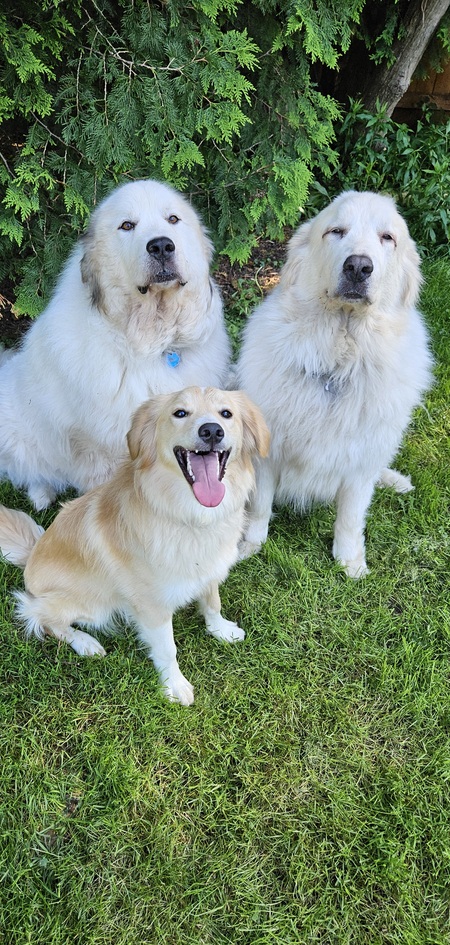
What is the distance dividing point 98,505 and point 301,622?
107 cm

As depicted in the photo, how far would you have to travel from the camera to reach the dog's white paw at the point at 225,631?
2.66m

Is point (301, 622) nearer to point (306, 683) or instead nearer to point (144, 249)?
point (306, 683)

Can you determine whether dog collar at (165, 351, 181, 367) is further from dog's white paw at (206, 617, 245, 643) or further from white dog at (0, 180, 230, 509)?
dog's white paw at (206, 617, 245, 643)

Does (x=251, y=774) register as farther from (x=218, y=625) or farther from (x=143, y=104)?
(x=143, y=104)

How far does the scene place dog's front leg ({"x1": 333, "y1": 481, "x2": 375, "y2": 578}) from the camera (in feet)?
9.30

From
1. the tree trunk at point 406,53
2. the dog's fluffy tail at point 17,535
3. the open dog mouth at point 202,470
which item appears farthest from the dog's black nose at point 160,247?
the tree trunk at point 406,53

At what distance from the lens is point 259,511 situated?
9.80ft

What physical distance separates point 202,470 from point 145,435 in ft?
0.80

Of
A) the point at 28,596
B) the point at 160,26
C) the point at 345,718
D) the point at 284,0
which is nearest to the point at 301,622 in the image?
the point at 345,718

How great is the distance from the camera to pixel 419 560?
305 centimetres

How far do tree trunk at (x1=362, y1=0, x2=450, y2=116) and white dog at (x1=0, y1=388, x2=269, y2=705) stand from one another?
3.86 meters

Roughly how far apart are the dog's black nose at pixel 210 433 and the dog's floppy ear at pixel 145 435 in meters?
0.23

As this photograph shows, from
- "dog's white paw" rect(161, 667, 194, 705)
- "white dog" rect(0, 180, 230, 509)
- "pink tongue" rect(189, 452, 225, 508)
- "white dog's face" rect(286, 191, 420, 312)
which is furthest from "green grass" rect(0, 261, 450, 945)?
"white dog's face" rect(286, 191, 420, 312)

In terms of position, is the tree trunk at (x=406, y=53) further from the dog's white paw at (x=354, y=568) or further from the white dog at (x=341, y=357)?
the dog's white paw at (x=354, y=568)
